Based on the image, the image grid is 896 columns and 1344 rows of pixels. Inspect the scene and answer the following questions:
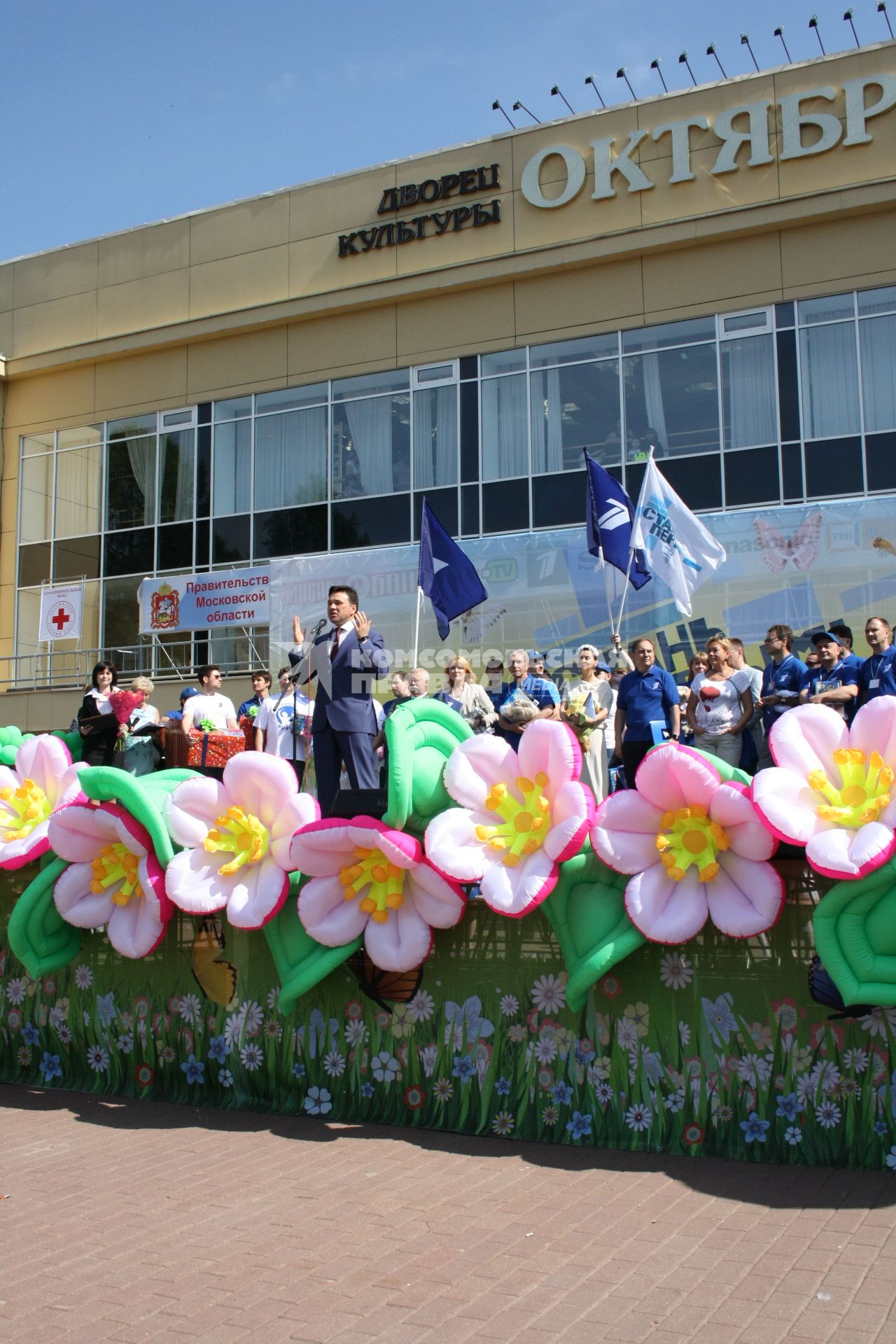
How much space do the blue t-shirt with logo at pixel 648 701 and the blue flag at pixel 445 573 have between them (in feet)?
16.1

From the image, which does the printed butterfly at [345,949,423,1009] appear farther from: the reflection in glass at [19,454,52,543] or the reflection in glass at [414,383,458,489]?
the reflection in glass at [19,454,52,543]

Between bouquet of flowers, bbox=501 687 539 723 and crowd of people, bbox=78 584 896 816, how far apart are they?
13mm

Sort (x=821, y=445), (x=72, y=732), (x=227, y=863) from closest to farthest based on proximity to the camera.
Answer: (x=227, y=863) < (x=72, y=732) < (x=821, y=445)

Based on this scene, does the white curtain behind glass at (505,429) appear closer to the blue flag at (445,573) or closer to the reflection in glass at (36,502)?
the blue flag at (445,573)

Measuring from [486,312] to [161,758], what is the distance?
12749mm

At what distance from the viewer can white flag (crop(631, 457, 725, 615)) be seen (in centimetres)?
1435

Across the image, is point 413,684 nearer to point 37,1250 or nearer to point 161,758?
point 161,758

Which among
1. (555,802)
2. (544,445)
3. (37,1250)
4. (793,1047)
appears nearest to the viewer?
(37,1250)

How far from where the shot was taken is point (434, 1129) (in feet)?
19.1

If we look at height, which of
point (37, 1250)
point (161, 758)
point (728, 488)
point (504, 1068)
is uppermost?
point (728, 488)

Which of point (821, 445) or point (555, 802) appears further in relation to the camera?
point (821, 445)

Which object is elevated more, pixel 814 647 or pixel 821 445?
pixel 821 445

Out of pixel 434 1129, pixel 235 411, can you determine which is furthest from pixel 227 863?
pixel 235 411

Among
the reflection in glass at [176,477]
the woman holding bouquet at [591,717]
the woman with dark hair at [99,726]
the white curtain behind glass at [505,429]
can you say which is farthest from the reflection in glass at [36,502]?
the woman holding bouquet at [591,717]
